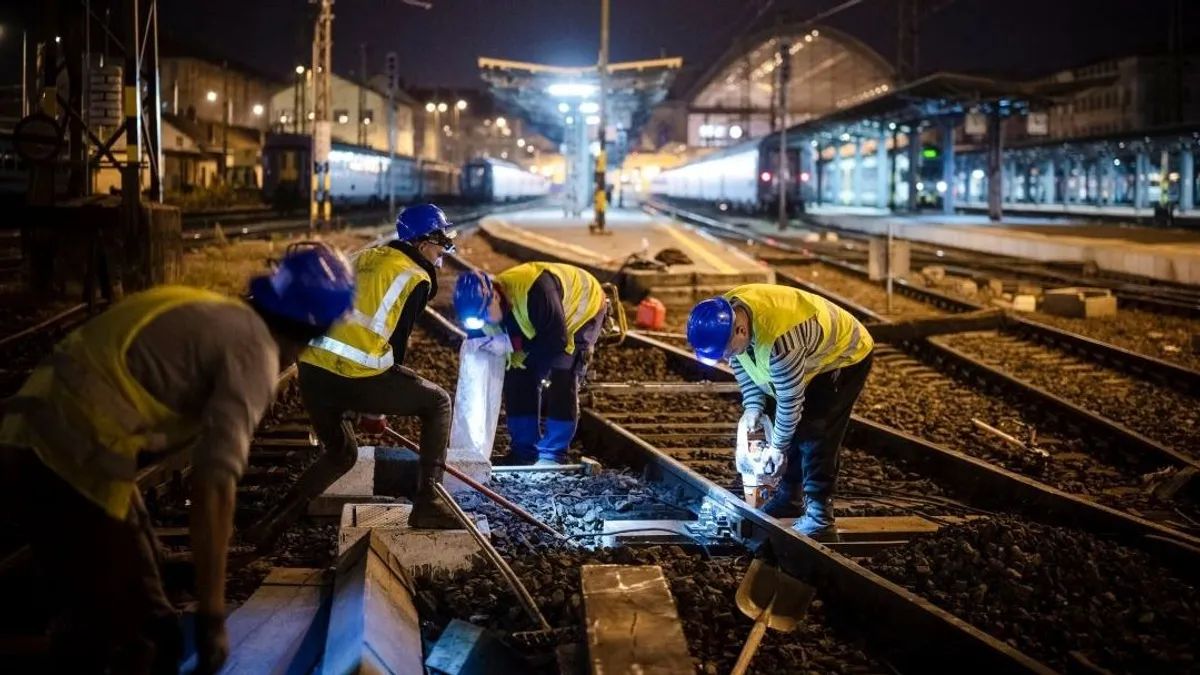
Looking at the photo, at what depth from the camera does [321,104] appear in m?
28.7

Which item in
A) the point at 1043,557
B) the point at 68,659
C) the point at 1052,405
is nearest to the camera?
the point at 68,659

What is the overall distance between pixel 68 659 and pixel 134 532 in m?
0.42

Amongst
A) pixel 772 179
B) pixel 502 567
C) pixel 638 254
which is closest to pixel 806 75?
pixel 772 179

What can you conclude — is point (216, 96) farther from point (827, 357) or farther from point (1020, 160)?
point (827, 357)

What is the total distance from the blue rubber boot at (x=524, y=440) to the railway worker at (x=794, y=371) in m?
1.88

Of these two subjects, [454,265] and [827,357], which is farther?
[454,265]

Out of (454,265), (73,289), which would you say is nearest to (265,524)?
(73,289)

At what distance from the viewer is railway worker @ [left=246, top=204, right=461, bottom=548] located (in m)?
5.31

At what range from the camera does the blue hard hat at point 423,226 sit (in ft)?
19.4

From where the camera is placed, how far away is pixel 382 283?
5352mm

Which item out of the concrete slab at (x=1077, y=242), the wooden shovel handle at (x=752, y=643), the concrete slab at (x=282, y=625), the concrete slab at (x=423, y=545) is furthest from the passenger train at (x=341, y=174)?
the wooden shovel handle at (x=752, y=643)

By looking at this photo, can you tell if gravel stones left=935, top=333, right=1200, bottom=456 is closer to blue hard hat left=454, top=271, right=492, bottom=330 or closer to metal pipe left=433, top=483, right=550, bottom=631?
blue hard hat left=454, top=271, right=492, bottom=330

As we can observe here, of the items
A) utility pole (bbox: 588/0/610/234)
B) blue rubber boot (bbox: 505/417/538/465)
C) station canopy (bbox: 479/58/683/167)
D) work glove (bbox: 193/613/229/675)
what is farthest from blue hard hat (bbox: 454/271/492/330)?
station canopy (bbox: 479/58/683/167)

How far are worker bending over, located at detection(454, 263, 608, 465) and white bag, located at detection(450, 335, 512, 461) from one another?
10cm
